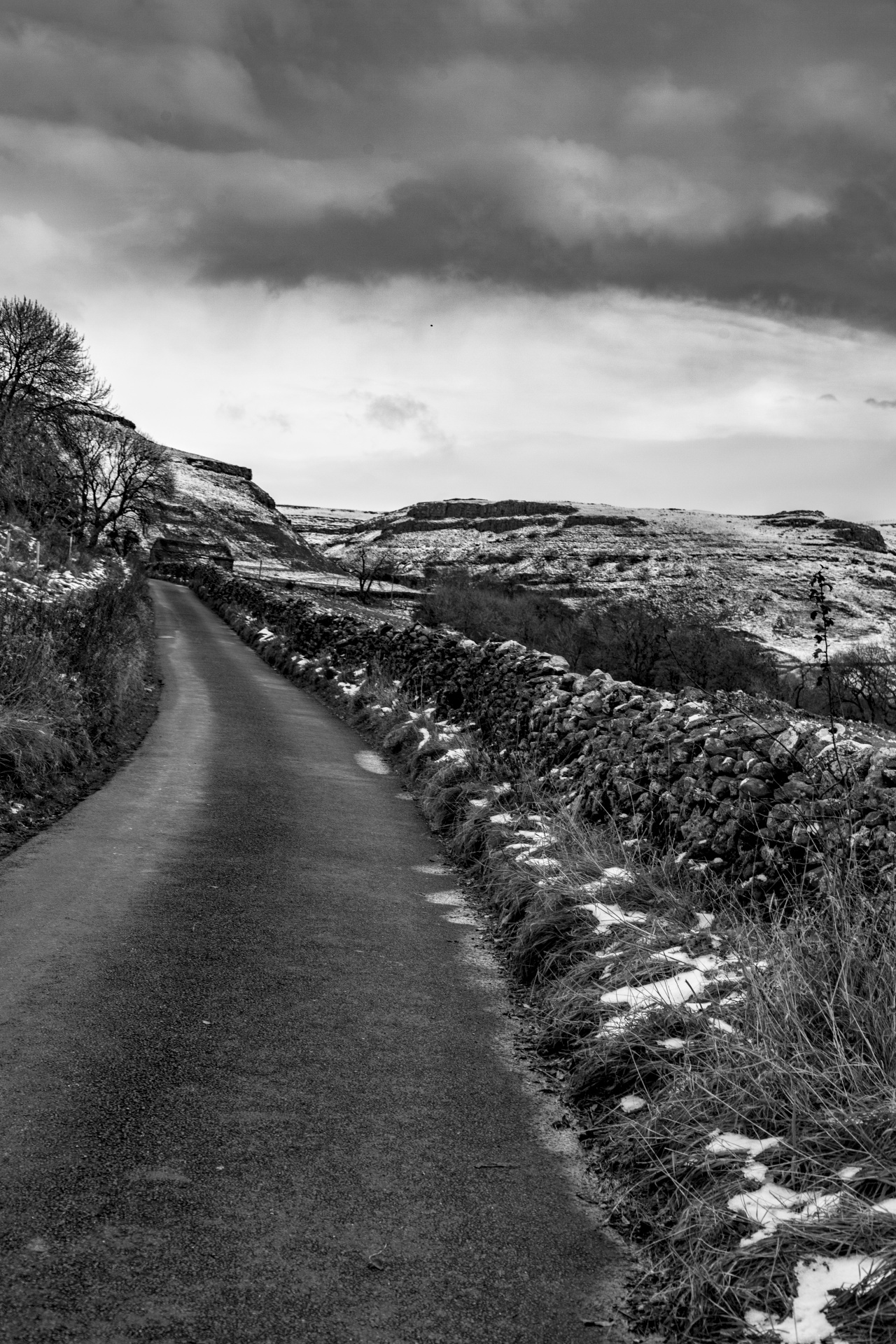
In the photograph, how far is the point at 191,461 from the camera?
18288 cm

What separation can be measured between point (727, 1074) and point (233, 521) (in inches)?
5484

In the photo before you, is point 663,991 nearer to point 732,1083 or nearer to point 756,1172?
point 732,1083

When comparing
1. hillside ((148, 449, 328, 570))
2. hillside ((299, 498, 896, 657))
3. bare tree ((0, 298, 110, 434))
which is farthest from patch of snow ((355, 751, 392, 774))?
hillside ((148, 449, 328, 570))

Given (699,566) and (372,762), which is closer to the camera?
(372,762)

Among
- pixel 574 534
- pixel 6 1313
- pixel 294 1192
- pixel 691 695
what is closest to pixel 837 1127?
pixel 294 1192

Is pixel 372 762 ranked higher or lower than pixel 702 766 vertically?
lower

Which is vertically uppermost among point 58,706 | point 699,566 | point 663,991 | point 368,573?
point 699,566

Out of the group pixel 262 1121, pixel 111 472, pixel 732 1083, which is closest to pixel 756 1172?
pixel 732 1083

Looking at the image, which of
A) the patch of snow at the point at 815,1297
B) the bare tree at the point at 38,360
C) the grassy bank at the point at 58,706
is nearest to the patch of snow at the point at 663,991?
the patch of snow at the point at 815,1297

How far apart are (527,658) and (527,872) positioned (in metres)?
5.38

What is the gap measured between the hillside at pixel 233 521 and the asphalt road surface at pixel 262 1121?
104 m

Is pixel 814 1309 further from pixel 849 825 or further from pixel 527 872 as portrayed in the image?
pixel 527 872

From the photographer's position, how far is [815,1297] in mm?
2830

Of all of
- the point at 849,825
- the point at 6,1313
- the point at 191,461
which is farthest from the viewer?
the point at 191,461
